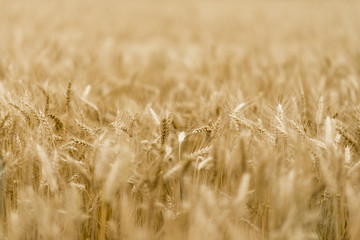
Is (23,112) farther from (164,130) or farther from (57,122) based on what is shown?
(164,130)

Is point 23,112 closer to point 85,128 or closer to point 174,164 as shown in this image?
point 85,128

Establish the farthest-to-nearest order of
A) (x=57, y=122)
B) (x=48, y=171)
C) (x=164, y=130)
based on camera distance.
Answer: (x=57, y=122) → (x=164, y=130) → (x=48, y=171)

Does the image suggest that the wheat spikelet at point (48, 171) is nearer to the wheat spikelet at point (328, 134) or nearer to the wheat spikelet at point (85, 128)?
the wheat spikelet at point (85, 128)

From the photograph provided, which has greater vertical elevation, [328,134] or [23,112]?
[23,112]

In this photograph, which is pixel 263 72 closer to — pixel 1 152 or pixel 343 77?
pixel 343 77

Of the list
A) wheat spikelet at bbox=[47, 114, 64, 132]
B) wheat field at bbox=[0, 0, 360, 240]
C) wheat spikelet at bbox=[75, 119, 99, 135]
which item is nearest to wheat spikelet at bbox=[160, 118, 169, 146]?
wheat field at bbox=[0, 0, 360, 240]

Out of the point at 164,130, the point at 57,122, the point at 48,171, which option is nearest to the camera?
the point at 48,171

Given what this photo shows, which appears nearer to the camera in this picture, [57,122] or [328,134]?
[328,134]

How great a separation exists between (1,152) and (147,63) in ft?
5.75

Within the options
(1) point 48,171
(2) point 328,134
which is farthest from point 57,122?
(2) point 328,134

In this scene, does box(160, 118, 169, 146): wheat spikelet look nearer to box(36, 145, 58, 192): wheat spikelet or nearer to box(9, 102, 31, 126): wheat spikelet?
box(36, 145, 58, 192): wheat spikelet

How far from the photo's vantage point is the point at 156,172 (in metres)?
0.85

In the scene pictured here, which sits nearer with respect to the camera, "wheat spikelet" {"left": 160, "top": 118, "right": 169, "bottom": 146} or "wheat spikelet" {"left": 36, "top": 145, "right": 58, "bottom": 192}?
"wheat spikelet" {"left": 36, "top": 145, "right": 58, "bottom": 192}

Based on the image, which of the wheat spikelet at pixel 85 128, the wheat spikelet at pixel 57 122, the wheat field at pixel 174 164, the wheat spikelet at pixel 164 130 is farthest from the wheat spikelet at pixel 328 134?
the wheat spikelet at pixel 57 122
